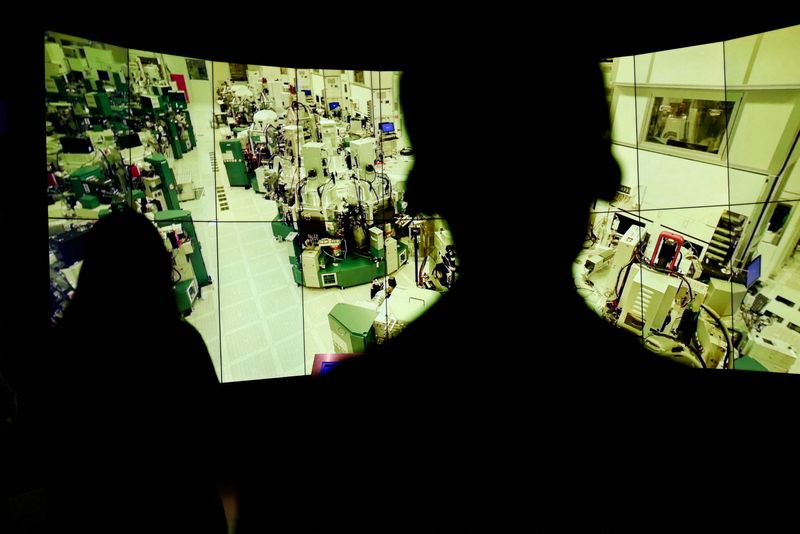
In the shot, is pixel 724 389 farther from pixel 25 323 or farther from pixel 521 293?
pixel 25 323

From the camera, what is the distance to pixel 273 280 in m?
5.64

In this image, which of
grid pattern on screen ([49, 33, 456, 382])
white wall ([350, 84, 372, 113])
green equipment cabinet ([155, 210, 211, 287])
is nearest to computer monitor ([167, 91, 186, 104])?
grid pattern on screen ([49, 33, 456, 382])

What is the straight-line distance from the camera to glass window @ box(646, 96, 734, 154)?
378 centimetres

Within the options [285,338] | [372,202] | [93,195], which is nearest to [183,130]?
[93,195]

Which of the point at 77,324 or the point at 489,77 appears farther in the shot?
the point at 77,324

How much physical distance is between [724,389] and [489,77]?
3.57 feet

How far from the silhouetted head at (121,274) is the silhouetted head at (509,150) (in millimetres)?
750

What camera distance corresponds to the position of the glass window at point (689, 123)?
378 cm

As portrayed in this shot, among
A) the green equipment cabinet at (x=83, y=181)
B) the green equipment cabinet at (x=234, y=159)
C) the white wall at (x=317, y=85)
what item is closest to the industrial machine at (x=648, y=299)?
the green equipment cabinet at (x=83, y=181)

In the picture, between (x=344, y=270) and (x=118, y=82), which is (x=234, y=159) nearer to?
(x=118, y=82)

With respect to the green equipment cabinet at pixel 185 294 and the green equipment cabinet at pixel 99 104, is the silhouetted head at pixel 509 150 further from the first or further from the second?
the green equipment cabinet at pixel 99 104

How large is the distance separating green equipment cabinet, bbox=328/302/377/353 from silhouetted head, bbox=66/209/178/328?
146cm

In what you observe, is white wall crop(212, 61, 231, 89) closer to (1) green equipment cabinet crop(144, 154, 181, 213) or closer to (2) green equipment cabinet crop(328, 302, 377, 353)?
(2) green equipment cabinet crop(328, 302, 377, 353)

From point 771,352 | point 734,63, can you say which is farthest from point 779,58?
point 771,352
